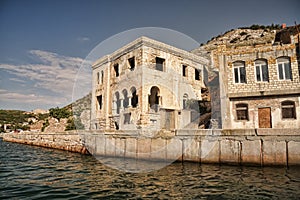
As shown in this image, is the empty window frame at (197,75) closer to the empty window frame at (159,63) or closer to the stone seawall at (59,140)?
the empty window frame at (159,63)

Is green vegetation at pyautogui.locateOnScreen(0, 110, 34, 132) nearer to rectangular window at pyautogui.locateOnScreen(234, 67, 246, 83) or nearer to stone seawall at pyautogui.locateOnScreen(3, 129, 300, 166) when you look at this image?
stone seawall at pyautogui.locateOnScreen(3, 129, 300, 166)

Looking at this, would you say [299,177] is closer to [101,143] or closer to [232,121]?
[232,121]

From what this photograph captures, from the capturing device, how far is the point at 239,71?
665 inches

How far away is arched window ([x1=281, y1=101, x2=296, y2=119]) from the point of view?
15.3m

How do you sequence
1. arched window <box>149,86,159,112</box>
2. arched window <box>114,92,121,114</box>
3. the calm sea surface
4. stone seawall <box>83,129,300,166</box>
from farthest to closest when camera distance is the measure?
arched window <box>114,92,121,114</box>
arched window <box>149,86,159,112</box>
stone seawall <box>83,129,300,166</box>
the calm sea surface

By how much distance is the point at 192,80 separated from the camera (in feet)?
82.1

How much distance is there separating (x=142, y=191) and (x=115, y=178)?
6.82 ft

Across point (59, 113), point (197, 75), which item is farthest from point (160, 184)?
point (59, 113)

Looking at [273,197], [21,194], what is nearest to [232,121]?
[273,197]

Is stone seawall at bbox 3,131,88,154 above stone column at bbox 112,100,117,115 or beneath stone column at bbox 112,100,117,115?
beneath

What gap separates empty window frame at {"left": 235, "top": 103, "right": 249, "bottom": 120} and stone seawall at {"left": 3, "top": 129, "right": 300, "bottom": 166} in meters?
6.39

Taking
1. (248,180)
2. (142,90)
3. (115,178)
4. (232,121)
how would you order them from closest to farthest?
(248,180)
(115,178)
(232,121)
(142,90)

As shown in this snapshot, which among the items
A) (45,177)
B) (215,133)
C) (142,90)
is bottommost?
(45,177)

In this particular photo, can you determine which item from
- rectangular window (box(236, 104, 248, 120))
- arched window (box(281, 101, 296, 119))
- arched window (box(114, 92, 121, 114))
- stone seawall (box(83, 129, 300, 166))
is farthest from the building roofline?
arched window (box(281, 101, 296, 119))
